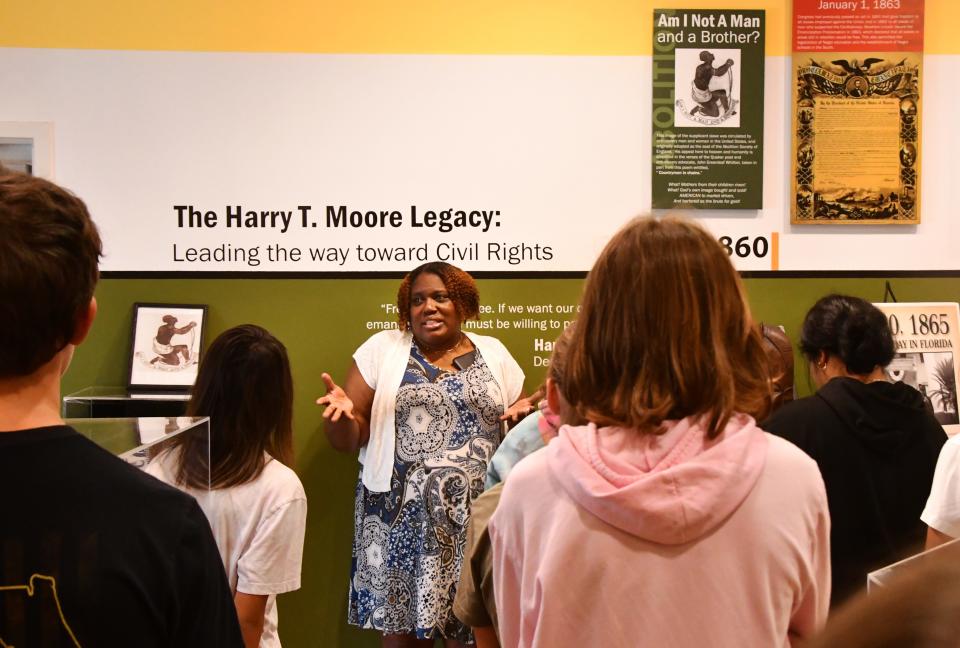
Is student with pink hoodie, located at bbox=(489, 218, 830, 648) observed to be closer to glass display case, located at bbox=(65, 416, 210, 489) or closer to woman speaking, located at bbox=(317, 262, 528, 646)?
glass display case, located at bbox=(65, 416, 210, 489)

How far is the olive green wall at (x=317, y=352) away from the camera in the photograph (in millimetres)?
3789

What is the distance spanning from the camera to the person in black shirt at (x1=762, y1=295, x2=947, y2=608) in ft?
8.25

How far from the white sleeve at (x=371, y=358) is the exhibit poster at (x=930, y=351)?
2.10 metres

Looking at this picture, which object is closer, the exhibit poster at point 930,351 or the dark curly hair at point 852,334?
the dark curly hair at point 852,334

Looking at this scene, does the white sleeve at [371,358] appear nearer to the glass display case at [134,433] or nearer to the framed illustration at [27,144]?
the framed illustration at [27,144]

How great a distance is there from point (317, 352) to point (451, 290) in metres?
0.67

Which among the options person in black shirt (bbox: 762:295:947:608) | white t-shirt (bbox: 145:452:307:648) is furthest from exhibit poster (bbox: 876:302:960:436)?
white t-shirt (bbox: 145:452:307:648)

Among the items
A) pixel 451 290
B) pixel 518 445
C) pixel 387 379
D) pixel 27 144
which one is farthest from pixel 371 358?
pixel 27 144

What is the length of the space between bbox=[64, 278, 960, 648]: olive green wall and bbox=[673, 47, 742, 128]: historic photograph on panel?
0.85 meters

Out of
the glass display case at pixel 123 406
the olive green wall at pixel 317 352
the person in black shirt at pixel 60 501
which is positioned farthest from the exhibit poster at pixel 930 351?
the person in black shirt at pixel 60 501

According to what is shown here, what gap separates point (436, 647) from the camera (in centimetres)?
392

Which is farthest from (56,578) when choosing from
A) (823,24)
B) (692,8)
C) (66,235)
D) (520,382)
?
(823,24)

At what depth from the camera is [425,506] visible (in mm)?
3369

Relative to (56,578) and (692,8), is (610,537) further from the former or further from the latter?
(692,8)
